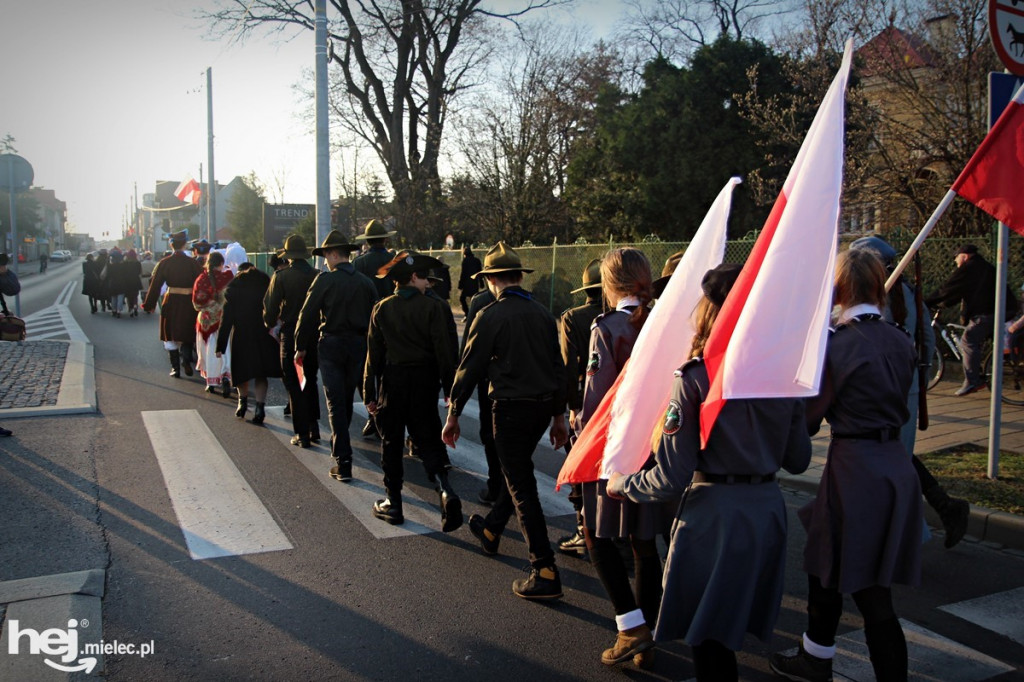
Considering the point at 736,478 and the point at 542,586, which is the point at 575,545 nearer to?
the point at 542,586

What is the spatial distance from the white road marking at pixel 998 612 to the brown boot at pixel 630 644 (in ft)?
5.90

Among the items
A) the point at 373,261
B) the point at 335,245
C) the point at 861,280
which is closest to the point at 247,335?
the point at 373,261

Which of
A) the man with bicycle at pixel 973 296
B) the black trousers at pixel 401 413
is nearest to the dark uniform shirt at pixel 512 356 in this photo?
the black trousers at pixel 401 413

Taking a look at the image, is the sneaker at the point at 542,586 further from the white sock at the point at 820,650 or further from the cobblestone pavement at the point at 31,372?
the cobblestone pavement at the point at 31,372

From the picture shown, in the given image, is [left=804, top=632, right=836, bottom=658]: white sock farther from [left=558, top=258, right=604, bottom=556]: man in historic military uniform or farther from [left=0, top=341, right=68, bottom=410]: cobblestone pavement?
[left=0, top=341, right=68, bottom=410]: cobblestone pavement

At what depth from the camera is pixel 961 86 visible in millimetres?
11250

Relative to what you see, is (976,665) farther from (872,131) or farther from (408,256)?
(872,131)

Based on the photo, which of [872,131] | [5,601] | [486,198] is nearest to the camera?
[5,601]

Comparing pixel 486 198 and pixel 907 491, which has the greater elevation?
pixel 486 198

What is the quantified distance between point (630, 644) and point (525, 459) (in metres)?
1.23

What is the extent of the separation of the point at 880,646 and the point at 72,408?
8.51m

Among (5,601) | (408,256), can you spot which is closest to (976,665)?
(408,256)

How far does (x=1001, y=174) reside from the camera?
462 cm

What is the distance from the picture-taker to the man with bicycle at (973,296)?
9.52 metres
